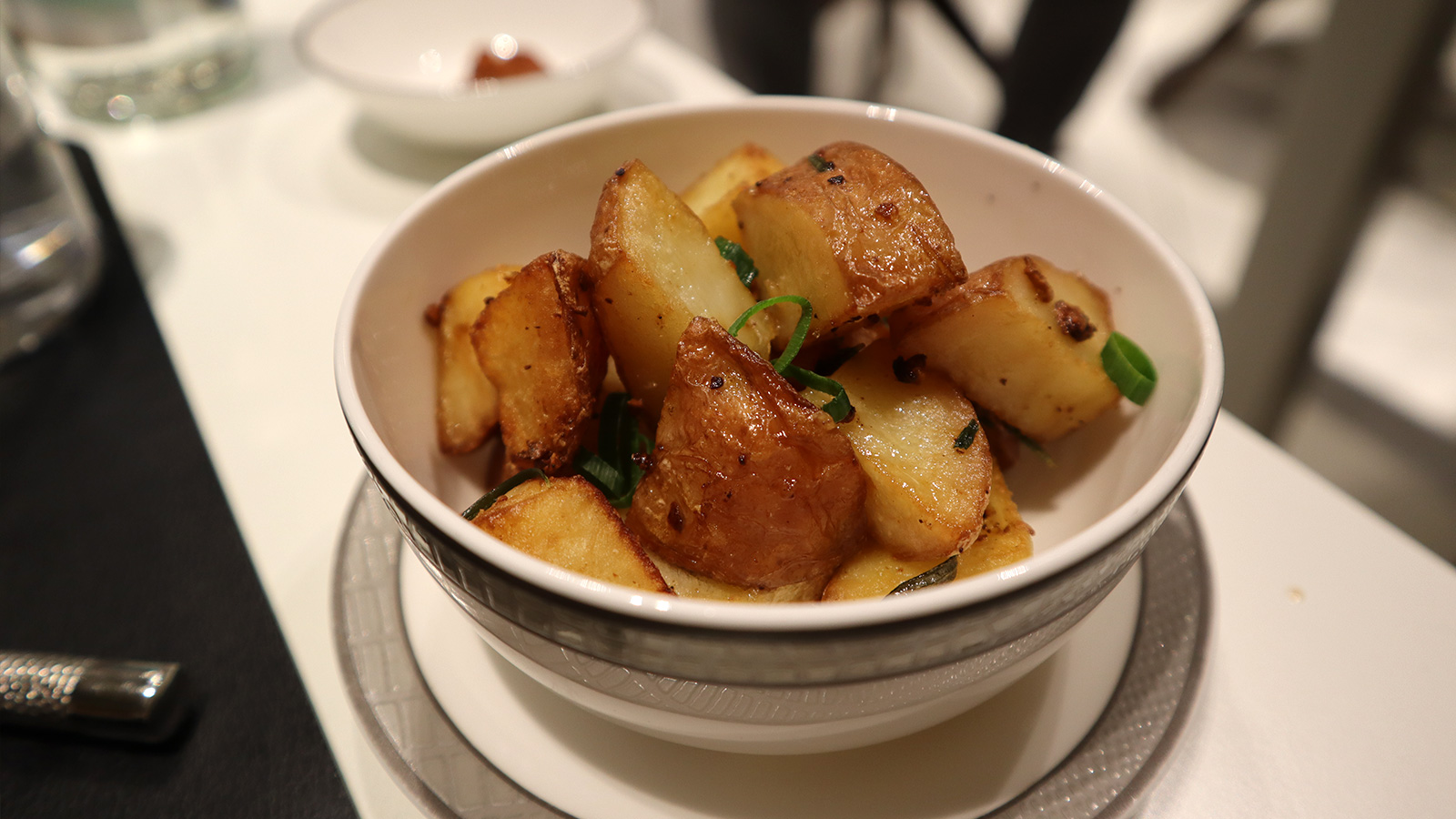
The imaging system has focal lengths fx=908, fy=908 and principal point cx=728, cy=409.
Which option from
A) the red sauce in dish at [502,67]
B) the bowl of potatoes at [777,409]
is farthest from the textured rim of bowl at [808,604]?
the red sauce in dish at [502,67]

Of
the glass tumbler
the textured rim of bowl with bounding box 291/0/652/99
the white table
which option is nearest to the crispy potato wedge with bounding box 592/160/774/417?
the white table

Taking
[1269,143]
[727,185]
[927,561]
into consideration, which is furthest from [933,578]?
[1269,143]

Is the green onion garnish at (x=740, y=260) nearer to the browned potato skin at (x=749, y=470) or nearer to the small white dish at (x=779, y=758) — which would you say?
the browned potato skin at (x=749, y=470)

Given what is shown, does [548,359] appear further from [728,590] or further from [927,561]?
[927,561]

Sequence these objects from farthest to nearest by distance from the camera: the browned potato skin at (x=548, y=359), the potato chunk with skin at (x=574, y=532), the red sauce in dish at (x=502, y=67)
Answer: the red sauce in dish at (x=502, y=67), the browned potato skin at (x=548, y=359), the potato chunk with skin at (x=574, y=532)

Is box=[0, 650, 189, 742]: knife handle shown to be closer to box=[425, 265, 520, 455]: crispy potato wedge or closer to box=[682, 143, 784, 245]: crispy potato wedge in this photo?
box=[425, 265, 520, 455]: crispy potato wedge
